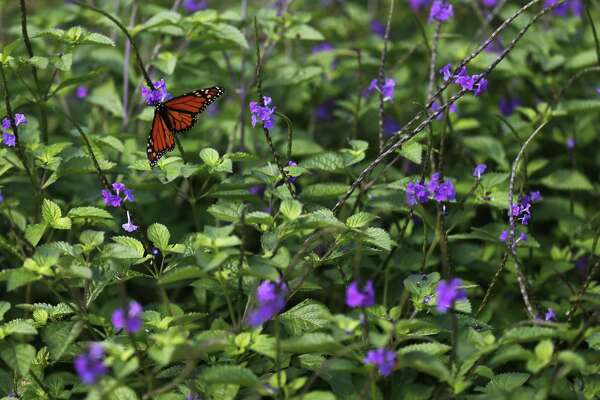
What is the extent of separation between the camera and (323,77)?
434cm

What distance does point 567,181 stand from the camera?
360 cm

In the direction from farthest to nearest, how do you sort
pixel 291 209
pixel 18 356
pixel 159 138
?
pixel 159 138, pixel 291 209, pixel 18 356

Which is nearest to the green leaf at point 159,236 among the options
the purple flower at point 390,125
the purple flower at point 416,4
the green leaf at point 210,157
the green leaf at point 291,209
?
the green leaf at point 210,157

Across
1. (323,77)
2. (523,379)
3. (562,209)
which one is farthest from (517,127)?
(523,379)

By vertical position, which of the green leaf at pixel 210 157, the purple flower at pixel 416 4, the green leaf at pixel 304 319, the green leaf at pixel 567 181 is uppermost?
the purple flower at pixel 416 4

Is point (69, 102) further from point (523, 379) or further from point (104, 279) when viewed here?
point (523, 379)

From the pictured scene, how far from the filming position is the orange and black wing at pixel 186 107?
2.83 m

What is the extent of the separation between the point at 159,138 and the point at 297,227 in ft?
2.54

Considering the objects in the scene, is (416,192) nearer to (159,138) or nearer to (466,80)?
(466,80)

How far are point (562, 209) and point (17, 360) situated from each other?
8.32 ft

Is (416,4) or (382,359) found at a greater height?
(416,4)

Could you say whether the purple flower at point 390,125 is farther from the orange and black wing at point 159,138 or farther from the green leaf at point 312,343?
the green leaf at point 312,343

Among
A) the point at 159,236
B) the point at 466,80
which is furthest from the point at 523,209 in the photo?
the point at 159,236

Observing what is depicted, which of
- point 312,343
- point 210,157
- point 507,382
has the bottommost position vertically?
point 507,382
